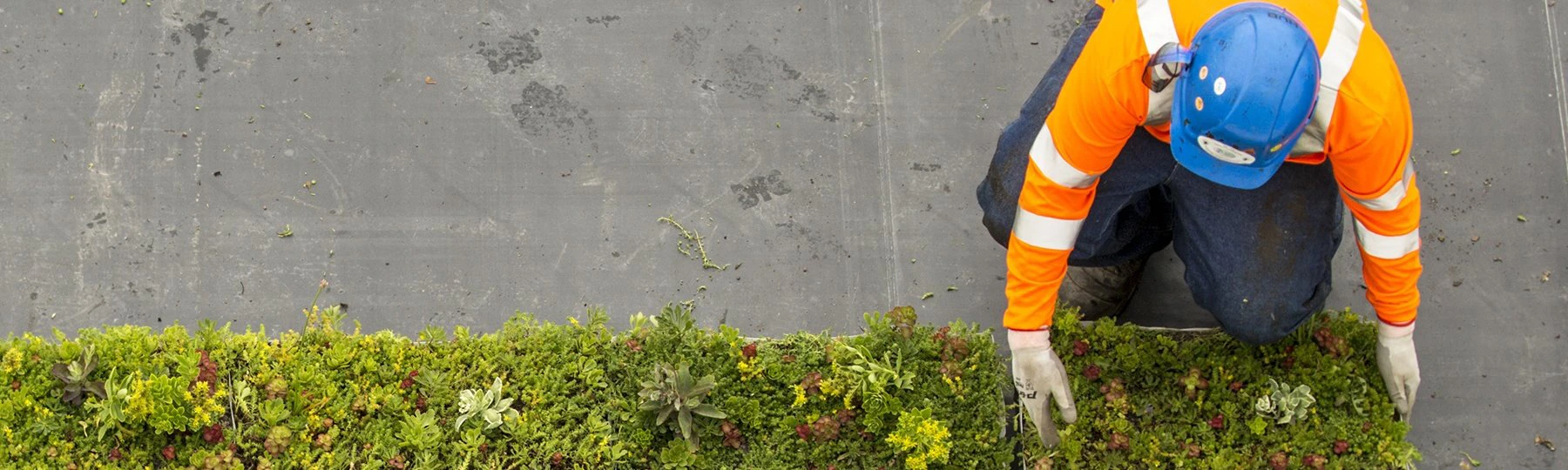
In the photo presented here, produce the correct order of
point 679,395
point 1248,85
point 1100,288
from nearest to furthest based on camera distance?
1. point 1248,85
2. point 679,395
3. point 1100,288

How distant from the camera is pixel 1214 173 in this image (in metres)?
2.73

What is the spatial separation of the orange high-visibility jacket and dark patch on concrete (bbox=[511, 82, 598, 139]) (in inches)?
57.1

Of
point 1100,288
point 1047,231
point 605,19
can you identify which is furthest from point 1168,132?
point 605,19

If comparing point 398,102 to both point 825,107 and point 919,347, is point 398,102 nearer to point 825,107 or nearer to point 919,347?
point 825,107

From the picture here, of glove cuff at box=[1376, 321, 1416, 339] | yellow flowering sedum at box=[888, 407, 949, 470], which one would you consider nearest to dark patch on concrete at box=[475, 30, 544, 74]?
yellow flowering sedum at box=[888, 407, 949, 470]

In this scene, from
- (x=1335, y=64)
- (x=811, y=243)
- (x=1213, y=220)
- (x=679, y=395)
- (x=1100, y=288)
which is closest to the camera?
(x=1335, y=64)

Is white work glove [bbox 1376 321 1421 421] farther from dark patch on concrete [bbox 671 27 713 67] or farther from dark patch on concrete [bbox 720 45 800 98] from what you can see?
dark patch on concrete [bbox 671 27 713 67]

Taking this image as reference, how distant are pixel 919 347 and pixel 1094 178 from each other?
29.3 inches

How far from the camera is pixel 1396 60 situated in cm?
398

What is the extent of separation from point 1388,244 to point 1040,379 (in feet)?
2.77

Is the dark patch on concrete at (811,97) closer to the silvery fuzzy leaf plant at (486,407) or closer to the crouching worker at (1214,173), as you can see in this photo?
the crouching worker at (1214,173)

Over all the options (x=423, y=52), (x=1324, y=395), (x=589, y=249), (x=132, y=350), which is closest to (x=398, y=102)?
(x=423, y=52)

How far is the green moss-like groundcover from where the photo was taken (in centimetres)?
335

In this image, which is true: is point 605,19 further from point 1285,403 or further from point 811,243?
point 1285,403
